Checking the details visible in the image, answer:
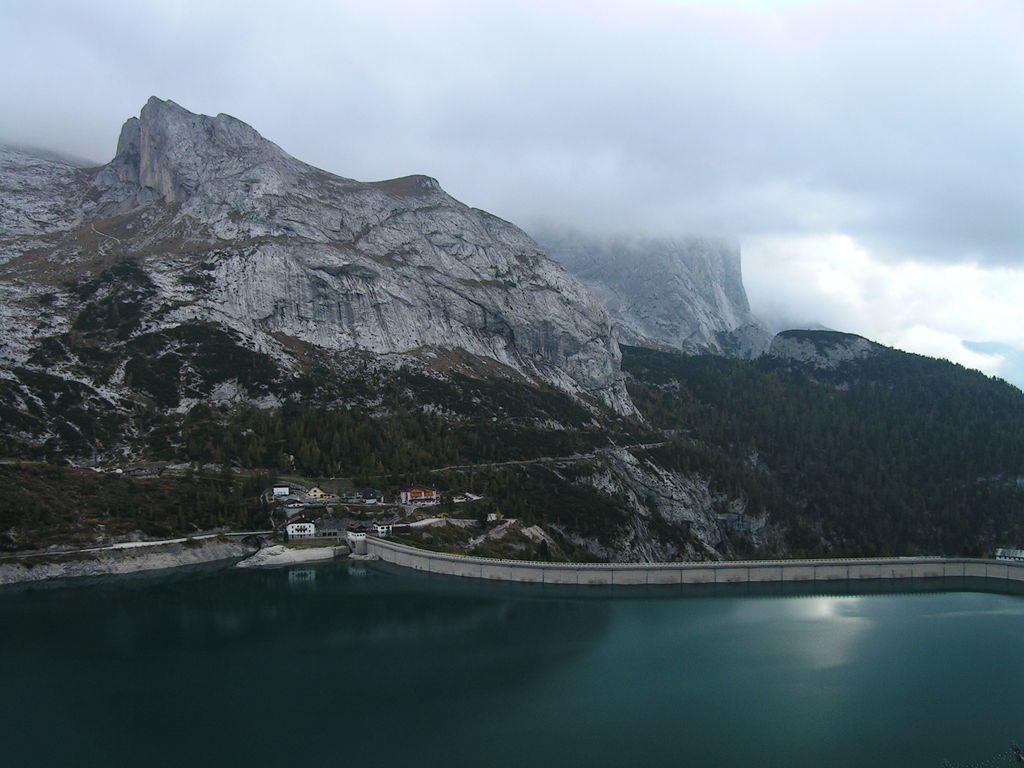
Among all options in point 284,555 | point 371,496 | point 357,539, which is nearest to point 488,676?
point 284,555

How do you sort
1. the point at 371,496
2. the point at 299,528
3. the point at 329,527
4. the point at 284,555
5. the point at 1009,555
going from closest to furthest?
the point at 284,555
the point at 299,528
the point at 329,527
the point at 371,496
the point at 1009,555

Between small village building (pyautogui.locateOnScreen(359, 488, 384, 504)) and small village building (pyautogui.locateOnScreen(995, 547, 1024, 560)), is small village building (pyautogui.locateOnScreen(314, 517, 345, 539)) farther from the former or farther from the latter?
small village building (pyautogui.locateOnScreen(995, 547, 1024, 560))

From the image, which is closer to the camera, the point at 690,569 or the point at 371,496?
the point at 690,569

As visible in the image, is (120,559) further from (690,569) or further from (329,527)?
(690,569)

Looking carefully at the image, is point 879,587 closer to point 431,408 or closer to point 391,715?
point 391,715

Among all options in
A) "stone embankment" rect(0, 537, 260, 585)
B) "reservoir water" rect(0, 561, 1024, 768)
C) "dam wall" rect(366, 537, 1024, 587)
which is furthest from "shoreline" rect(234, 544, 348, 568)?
"dam wall" rect(366, 537, 1024, 587)

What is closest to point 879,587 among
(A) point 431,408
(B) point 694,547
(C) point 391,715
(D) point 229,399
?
(B) point 694,547
